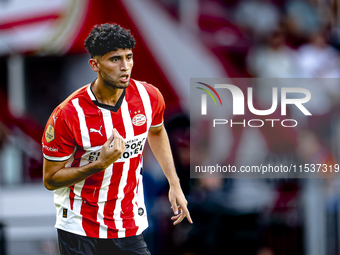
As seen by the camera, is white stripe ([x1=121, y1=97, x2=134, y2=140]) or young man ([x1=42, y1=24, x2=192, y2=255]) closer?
young man ([x1=42, y1=24, x2=192, y2=255])

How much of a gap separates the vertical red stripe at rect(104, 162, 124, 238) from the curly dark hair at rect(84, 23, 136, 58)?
0.77 meters

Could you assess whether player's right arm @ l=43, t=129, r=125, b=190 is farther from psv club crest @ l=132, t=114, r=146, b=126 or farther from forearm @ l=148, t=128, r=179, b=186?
forearm @ l=148, t=128, r=179, b=186

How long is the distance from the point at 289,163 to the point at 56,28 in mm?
3977

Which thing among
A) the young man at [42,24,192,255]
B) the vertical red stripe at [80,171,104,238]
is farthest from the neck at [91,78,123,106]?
the vertical red stripe at [80,171,104,238]

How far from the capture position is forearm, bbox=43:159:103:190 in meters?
2.71

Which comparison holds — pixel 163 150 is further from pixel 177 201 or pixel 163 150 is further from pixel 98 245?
pixel 98 245

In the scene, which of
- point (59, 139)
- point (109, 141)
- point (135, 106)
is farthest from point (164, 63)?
point (109, 141)

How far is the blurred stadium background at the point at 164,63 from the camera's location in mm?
5676

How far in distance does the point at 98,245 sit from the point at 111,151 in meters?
0.76

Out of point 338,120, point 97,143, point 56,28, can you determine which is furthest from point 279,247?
point 56,28

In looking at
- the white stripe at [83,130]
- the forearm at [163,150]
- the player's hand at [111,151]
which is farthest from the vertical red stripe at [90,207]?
the forearm at [163,150]

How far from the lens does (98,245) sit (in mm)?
2963

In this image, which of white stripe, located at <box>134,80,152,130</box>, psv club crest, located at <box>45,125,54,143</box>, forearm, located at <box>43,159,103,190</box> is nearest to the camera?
forearm, located at <box>43,159,103,190</box>

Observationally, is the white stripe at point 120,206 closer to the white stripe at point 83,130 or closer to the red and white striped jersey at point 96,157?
the red and white striped jersey at point 96,157
